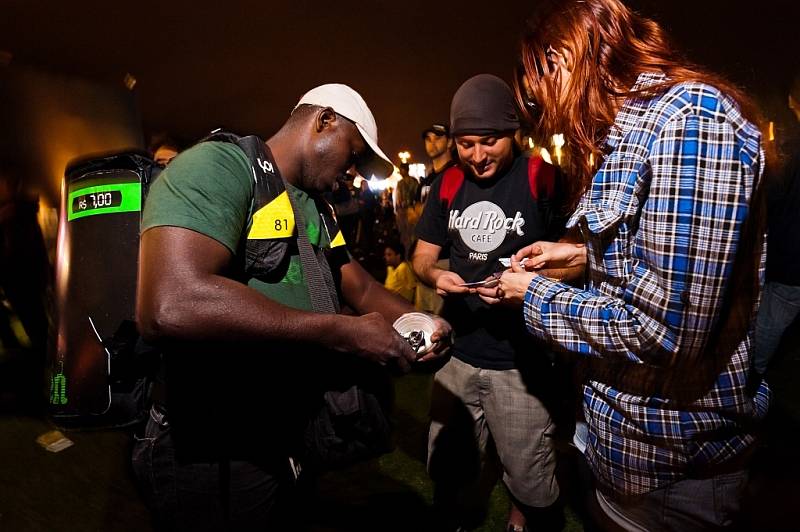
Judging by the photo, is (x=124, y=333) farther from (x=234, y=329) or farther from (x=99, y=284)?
(x=234, y=329)

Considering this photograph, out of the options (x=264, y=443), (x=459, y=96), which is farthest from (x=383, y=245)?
(x=264, y=443)

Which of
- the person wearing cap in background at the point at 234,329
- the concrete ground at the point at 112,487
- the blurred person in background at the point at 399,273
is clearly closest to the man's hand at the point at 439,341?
the person wearing cap in background at the point at 234,329

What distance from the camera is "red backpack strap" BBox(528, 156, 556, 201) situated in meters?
2.47

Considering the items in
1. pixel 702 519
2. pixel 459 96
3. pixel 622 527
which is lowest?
pixel 622 527

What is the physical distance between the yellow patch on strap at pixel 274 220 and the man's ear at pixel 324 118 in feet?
1.14

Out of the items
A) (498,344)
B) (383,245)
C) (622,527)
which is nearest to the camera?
(622,527)

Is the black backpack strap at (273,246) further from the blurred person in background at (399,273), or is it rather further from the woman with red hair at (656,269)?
the blurred person in background at (399,273)

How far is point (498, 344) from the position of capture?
2510 mm

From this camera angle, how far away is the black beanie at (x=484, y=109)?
8.13 ft

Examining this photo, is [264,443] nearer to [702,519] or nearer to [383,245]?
[702,519]

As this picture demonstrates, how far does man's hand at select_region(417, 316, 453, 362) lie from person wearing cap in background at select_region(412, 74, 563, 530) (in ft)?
1.83

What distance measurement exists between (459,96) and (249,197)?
1.59 metres

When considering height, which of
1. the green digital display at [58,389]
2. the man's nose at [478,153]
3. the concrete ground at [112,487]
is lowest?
the concrete ground at [112,487]

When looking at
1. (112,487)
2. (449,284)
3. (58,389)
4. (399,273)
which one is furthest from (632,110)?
(399,273)
